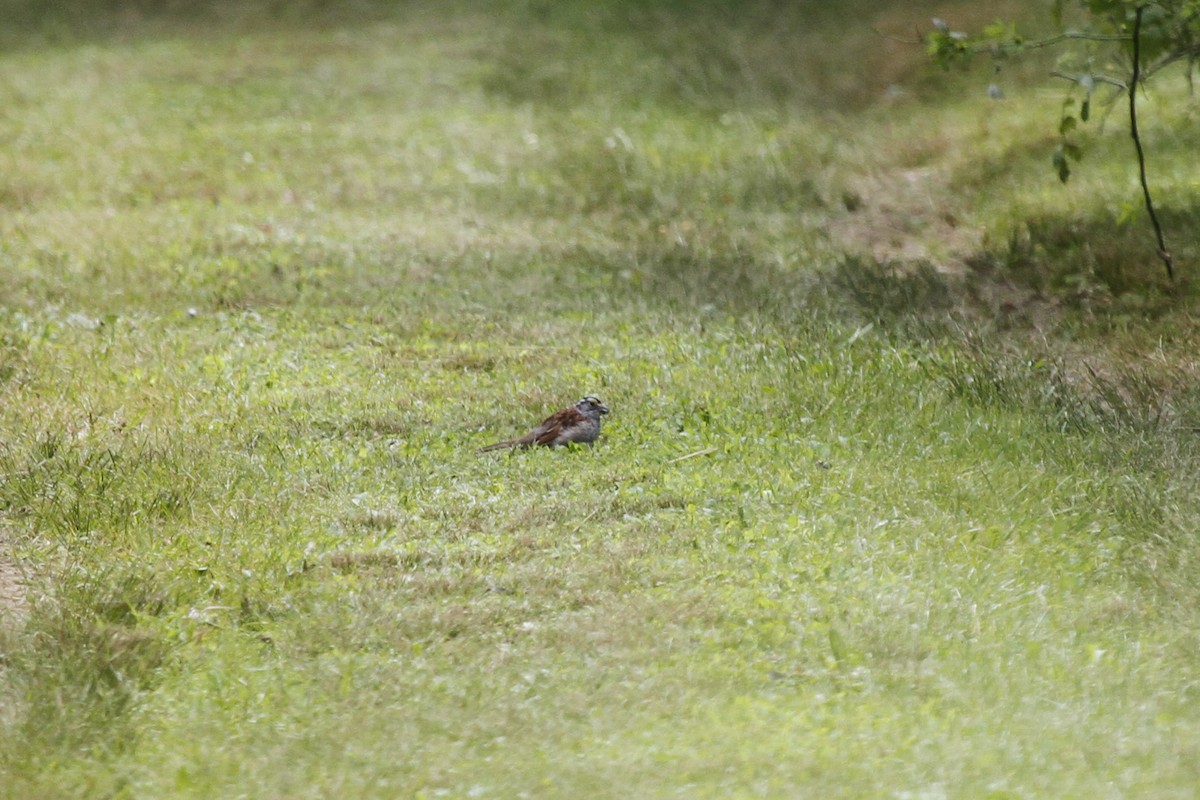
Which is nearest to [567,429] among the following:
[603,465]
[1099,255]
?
Result: [603,465]

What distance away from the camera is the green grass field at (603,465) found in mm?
4945

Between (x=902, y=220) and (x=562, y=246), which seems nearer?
(x=562, y=246)

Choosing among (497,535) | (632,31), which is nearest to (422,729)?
(497,535)

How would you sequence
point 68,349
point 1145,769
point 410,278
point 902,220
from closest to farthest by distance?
point 1145,769
point 68,349
point 410,278
point 902,220

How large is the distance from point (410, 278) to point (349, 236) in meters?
1.47

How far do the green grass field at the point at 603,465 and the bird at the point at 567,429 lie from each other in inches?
6.2

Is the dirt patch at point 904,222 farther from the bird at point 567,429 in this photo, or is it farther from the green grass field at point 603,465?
the bird at point 567,429

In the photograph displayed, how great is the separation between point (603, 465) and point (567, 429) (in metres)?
0.29

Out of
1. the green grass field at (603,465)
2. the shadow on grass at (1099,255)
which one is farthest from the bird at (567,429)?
the shadow on grass at (1099,255)

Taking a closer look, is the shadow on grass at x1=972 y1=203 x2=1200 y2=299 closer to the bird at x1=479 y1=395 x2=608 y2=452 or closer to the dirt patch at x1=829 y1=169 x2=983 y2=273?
the dirt patch at x1=829 y1=169 x2=983 y2=273

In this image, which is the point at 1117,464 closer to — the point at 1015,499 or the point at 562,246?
the point at 1015,499

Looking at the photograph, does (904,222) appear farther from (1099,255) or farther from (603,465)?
(603,465)

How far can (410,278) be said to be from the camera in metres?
11.3

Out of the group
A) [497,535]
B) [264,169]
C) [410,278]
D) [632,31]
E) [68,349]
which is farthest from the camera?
[632,31]
